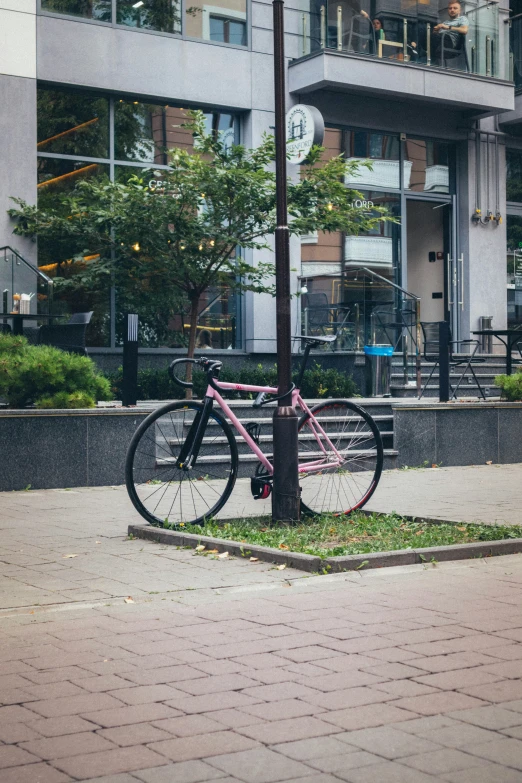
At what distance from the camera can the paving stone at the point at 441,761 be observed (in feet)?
10.7

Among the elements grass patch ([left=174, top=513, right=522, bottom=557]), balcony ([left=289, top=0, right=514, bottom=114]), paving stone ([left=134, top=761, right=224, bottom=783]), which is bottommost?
paving stone ([left=134, top=761, right=224, bottom=783])

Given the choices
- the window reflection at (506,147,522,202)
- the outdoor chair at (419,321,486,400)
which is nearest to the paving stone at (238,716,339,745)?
the outdoor chair at (419,321,486,400)

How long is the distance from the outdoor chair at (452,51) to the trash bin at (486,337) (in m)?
4.86

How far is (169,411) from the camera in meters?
7.68

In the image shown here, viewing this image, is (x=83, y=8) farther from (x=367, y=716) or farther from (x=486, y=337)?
(x=367, y=716)

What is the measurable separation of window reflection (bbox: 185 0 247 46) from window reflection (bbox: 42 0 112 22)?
4.93 feet

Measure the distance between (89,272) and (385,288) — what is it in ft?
15.6

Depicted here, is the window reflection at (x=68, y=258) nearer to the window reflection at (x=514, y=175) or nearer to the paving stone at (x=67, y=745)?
the window reflection at (x=514, y=175)

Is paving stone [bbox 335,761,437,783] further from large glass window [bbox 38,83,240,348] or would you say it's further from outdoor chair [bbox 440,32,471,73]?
outdoor chair [bbox 440,32,471,73]

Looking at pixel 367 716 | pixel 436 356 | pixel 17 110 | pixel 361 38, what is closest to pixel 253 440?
pixel 367 716

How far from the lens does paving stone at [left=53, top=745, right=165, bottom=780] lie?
3.27m

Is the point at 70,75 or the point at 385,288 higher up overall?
the point at 70,75

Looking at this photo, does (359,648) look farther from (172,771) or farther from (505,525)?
(505,525)

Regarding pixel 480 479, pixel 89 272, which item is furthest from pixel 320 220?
pixel 480 479
